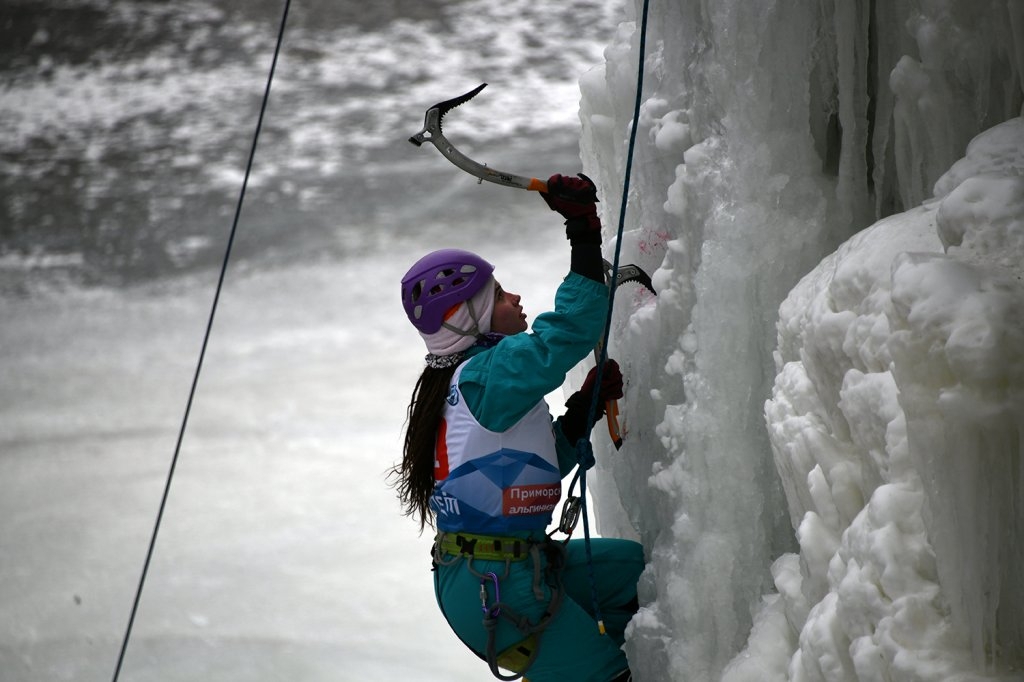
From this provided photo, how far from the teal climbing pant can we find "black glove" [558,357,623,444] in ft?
0.66

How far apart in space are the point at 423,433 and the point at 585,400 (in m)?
0.28

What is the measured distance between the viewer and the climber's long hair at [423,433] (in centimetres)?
209

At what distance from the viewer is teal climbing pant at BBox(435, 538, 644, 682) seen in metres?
2.03

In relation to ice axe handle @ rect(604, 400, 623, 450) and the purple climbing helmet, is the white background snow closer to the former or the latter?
ice axe handle @ rect(604, 400, 623, 450)

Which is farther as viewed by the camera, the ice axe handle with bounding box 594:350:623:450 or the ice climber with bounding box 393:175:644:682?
the ice axe handle with bounding box 594:350:623:450

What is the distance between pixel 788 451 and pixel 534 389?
1.32 ft

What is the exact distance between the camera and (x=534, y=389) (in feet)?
6.35

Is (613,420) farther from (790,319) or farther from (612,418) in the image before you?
(790,319)

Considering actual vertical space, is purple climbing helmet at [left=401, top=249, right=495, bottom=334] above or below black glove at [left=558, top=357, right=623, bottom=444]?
above

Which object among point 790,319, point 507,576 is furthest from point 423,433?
point 790,319

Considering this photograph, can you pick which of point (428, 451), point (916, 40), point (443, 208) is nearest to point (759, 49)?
point (916, 40)

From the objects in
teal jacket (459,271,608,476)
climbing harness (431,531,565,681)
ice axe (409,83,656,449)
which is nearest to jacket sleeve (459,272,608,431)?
teal jacket (459,271,608,476)

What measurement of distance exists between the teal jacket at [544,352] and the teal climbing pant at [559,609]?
26 cm

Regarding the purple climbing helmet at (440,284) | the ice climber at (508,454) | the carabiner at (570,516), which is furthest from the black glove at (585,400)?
the purple climbing helmet at (440,284)
